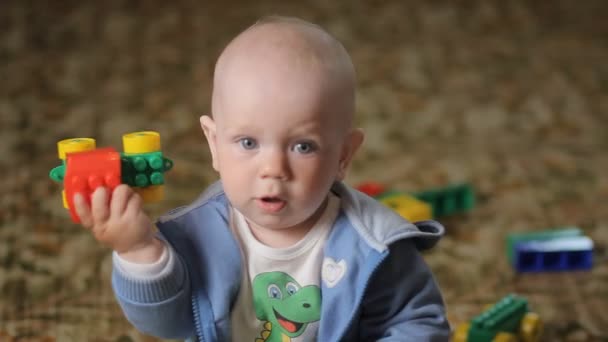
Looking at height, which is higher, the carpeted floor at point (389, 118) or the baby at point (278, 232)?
the baby at point (278, 232)

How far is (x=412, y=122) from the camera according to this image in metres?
1.92

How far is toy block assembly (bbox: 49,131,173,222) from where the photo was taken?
768mm

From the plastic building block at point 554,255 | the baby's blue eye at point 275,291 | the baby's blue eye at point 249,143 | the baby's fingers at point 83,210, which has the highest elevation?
the baby's blue eye at point 249,143

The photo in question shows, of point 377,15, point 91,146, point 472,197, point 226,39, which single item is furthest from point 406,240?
point 377,15

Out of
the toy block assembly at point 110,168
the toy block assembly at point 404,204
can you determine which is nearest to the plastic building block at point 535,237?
the toy block assembly at point 404,204

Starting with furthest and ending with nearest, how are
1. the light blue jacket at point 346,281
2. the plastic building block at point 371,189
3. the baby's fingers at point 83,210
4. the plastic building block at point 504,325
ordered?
the plastic building block at point 371,189, the plastic building block at point 504,325, the light blue jacket at point 346,281, the baby's fingers at point 83,210

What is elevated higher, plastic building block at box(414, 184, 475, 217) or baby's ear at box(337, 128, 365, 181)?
baby's ear at box(337, 128, 365, 181)

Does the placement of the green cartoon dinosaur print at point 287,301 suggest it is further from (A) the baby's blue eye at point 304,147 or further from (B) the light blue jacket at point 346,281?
(A) the baby's blue eye at point 304,147

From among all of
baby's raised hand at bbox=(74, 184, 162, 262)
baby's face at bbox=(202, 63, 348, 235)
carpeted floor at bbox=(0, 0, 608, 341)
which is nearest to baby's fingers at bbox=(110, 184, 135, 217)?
baby's raised hand at bbox=(74, 184, 162, 262)

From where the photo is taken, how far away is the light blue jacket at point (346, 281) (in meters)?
0.87

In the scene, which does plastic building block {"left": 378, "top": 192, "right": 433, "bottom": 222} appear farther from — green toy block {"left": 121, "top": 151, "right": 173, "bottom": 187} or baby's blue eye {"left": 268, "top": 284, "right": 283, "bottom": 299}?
green toy block {"left": 121, "top": 151, "right": 173, "bottom": 187}

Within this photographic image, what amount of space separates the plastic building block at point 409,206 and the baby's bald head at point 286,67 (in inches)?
21.5

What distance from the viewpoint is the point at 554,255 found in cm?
137

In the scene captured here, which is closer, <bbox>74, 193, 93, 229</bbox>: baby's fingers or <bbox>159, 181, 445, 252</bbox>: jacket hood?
<bbox>74, 193, 93, 229</bbox>: baby's fingers
